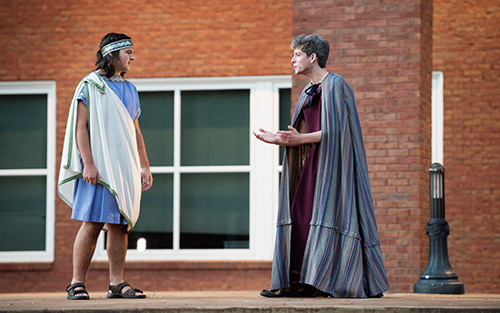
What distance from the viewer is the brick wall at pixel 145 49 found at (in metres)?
9.18

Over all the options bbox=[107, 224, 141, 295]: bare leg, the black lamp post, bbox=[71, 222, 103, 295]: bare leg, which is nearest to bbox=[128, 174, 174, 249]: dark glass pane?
the black lamp post

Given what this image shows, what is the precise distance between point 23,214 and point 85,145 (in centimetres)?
535

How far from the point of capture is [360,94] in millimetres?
7027

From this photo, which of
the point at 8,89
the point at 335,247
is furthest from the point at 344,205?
the point at 8,89

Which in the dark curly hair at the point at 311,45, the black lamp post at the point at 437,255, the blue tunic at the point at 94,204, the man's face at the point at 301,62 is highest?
the dark curly hair at the point at 311,45

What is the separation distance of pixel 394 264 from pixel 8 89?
5823mm

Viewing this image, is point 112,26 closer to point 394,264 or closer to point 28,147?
point 28,147

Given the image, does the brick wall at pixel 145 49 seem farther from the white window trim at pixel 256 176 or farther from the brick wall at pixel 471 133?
the brick wall at pixel 471 133

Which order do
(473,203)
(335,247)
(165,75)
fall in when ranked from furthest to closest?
(165,75) < (473,203) < (335,247)

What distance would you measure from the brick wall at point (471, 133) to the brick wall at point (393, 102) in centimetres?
189

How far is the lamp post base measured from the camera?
6.54m

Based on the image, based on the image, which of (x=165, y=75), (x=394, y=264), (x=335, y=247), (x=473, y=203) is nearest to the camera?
(x=335, y=247)

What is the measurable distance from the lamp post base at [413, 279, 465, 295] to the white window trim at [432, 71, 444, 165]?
8.56ft

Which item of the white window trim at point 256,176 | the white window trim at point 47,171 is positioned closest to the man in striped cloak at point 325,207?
the white window trim at point 256,176
